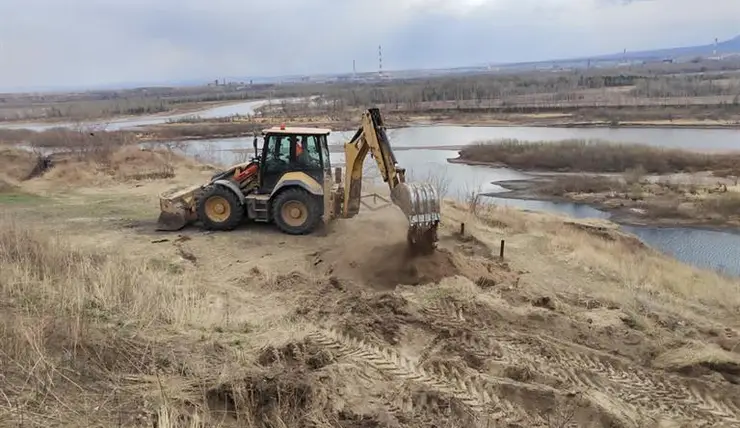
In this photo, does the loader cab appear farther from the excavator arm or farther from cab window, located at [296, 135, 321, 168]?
the excavator arm

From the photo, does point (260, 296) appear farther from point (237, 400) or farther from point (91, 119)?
point (91, 119)

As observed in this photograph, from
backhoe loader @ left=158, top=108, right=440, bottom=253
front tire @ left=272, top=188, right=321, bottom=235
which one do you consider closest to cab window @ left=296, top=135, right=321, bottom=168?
backhoe loader @ left=158, top=108, right=440, bottom=253

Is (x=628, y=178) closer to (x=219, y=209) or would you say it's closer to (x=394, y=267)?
(x=219, y=209)

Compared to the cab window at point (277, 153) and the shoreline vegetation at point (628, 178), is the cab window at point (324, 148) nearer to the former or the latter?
the cab window at point (277, 153)

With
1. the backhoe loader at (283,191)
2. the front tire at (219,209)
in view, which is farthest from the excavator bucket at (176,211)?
the front tire at (219,209)

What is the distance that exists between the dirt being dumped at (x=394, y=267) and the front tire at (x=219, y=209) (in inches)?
114

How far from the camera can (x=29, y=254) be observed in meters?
7.86

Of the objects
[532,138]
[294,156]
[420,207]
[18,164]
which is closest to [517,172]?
[532,138]

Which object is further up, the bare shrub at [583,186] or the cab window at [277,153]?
the cab window at [277,153]

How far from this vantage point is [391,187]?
9.84 m

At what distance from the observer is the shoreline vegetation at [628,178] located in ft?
80.9

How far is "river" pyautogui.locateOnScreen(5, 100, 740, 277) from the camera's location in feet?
68.1

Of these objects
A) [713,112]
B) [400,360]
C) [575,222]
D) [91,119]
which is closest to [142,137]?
[91,119]

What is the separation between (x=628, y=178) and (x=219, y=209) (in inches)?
972
